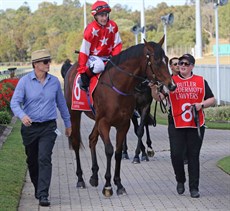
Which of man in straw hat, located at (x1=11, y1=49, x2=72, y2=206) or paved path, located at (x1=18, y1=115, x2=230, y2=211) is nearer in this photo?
man in straw hat, located at (x1=11, y1=49, x2=72, y2=206)

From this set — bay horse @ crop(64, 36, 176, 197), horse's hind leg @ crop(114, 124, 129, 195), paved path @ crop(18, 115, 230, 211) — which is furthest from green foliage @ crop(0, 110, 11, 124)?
horse's hind leg @ crop(114, 124, 129, 195)

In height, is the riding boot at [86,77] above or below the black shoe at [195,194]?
above

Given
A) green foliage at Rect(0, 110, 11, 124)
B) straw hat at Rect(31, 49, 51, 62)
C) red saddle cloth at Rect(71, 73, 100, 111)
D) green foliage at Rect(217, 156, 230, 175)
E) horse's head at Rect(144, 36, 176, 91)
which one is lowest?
green foliage at Rect(0, 110, 11, 124)

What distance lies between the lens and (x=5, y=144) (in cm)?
1449

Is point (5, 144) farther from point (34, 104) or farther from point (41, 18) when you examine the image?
point (41, 18)

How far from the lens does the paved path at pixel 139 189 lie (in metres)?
8.21

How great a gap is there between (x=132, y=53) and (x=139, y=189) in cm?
196

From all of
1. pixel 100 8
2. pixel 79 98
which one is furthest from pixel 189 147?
pixel 100 8

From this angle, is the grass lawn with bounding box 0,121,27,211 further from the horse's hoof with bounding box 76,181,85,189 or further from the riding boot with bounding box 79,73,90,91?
the riding boot with bounding box 79,73,90,91

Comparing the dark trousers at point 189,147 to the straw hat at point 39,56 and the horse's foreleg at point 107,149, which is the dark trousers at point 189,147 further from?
the straw hat at point 39,56

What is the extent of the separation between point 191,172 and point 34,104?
7.56 feet

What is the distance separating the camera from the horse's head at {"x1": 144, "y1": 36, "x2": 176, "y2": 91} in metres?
8.34

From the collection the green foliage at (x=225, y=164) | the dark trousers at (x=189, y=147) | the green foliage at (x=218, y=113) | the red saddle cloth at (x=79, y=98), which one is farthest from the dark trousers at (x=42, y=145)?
the green foliage at (x=218, y=113)

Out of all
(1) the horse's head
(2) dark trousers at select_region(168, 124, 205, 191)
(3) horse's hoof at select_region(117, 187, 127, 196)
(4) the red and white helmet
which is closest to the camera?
(1) the horse's head
